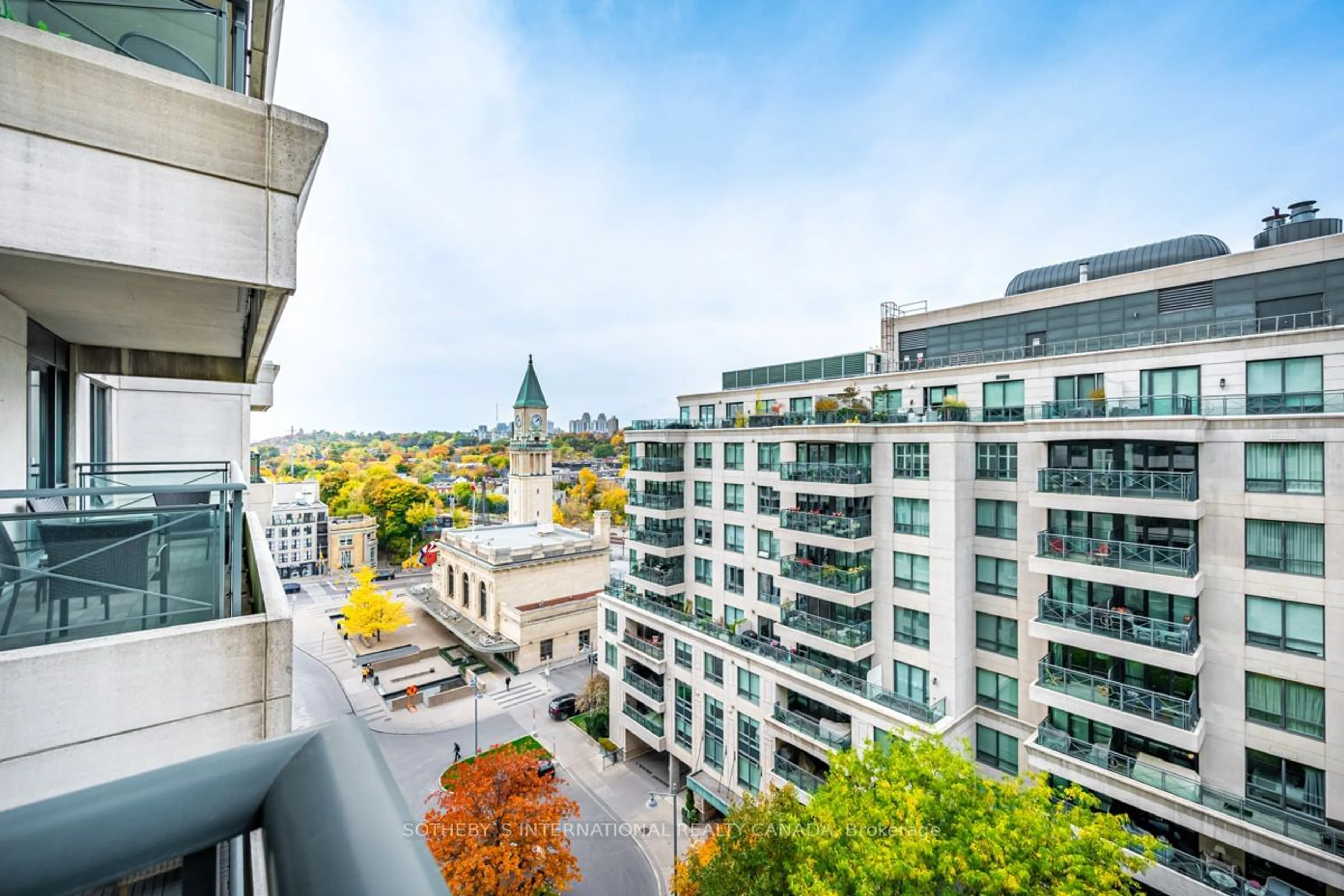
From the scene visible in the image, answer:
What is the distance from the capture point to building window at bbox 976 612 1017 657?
18.9 metres

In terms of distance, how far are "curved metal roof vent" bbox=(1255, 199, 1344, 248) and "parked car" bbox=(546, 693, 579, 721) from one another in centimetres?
3521

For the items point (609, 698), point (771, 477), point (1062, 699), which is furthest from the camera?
point (609, 698)

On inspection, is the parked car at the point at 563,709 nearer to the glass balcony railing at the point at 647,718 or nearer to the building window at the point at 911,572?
the glass balcony railing at the point at 647,718

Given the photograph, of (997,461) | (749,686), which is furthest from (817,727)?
(997,461)

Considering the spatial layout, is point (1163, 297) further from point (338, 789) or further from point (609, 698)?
point (609, 698)

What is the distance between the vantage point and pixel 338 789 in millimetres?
1162

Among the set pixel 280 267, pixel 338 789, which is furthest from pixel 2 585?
pixel 338 789

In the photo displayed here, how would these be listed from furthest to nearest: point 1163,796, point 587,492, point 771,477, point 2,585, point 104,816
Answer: point 587,492 → point 771,477 → point 1163,796 → point 2,585 → point 104,816

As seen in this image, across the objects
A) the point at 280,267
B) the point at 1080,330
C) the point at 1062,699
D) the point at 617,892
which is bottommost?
the point at 617,892

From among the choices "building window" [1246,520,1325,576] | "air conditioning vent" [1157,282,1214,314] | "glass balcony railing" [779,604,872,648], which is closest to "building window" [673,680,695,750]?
"glass balcony railing" [779,604,872,648]

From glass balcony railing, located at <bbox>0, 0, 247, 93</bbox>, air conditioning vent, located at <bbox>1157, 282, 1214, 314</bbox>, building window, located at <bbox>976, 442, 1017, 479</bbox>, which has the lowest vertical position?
building window, located at <bbox>976, 442, 1017, 479</bbox>

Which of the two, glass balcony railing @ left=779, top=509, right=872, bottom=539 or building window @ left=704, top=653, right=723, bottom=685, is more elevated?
glass balcony railing @ left=779, top=509, right=872, bottom=539

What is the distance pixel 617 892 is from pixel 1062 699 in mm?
15882

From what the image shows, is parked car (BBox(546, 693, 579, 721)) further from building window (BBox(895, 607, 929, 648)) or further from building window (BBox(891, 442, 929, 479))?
building window (BBox(891, 442, 929, 479))
